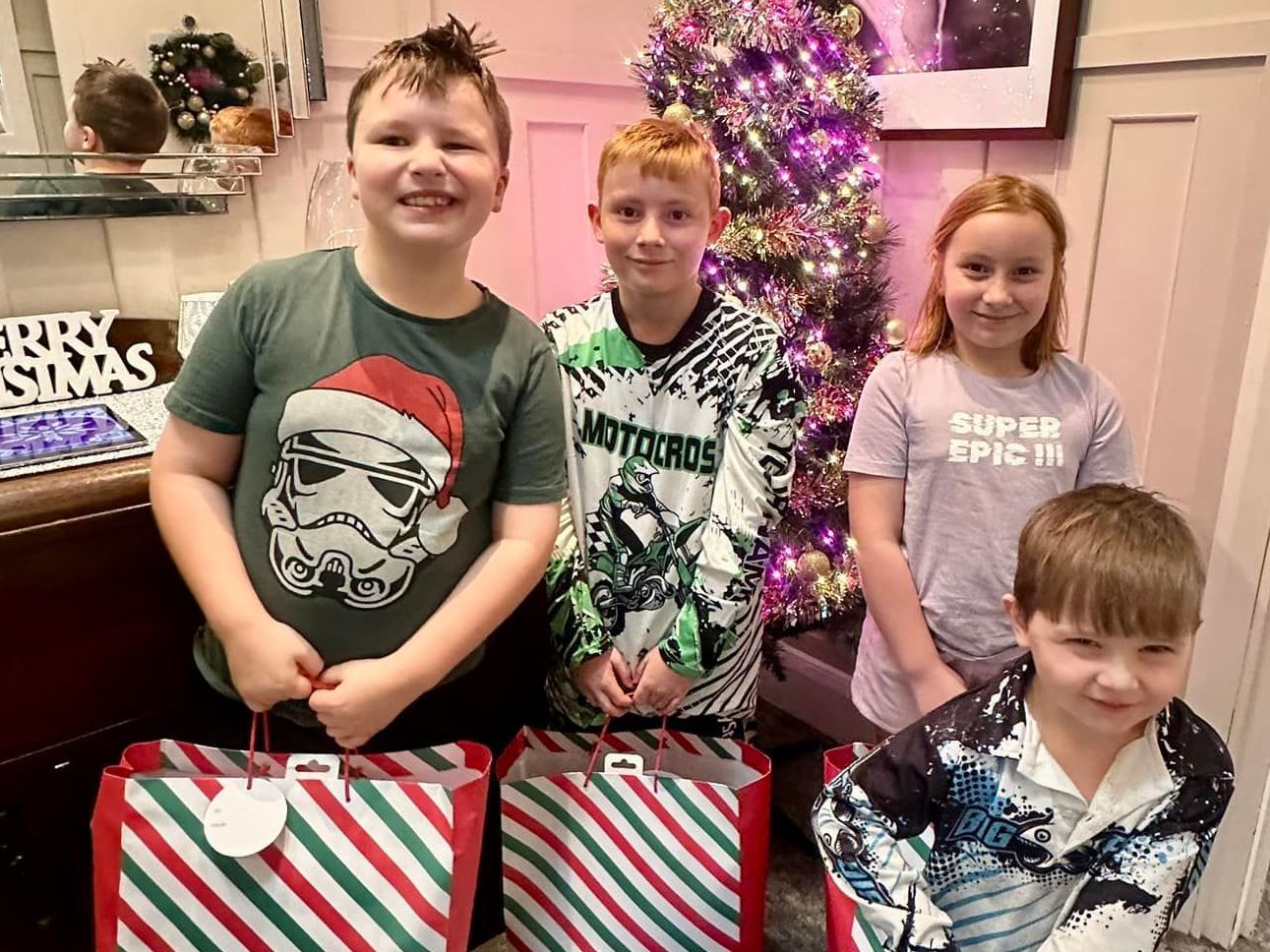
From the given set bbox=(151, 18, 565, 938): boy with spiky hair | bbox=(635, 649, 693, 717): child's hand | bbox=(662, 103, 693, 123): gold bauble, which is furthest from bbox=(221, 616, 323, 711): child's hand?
bbox=(662, 103, 693, 123): gold bauble

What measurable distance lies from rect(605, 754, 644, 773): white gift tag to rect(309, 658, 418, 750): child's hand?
29cm

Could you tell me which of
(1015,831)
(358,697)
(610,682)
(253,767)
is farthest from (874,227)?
(253,767)

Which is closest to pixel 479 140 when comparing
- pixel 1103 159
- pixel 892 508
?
pixel 892 508

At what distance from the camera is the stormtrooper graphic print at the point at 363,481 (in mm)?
1070

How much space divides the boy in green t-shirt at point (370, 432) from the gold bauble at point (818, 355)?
2.36 ft

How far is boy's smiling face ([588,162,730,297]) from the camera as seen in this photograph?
122 centimetres

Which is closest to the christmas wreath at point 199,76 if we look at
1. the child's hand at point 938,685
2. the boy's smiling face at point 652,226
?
the boy's smiling face at point 652,226

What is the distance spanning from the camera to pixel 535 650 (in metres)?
1.58

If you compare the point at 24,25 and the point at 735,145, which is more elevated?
the point at 24,25

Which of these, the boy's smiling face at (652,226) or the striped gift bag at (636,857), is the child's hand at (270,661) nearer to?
the striped gift bag at (636,857)

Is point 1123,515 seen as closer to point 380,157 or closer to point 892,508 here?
point 892,508

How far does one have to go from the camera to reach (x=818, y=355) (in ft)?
5.64

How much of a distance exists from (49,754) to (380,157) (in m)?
0.84

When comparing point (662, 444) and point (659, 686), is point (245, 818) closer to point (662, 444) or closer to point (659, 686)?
point (659, 686)
